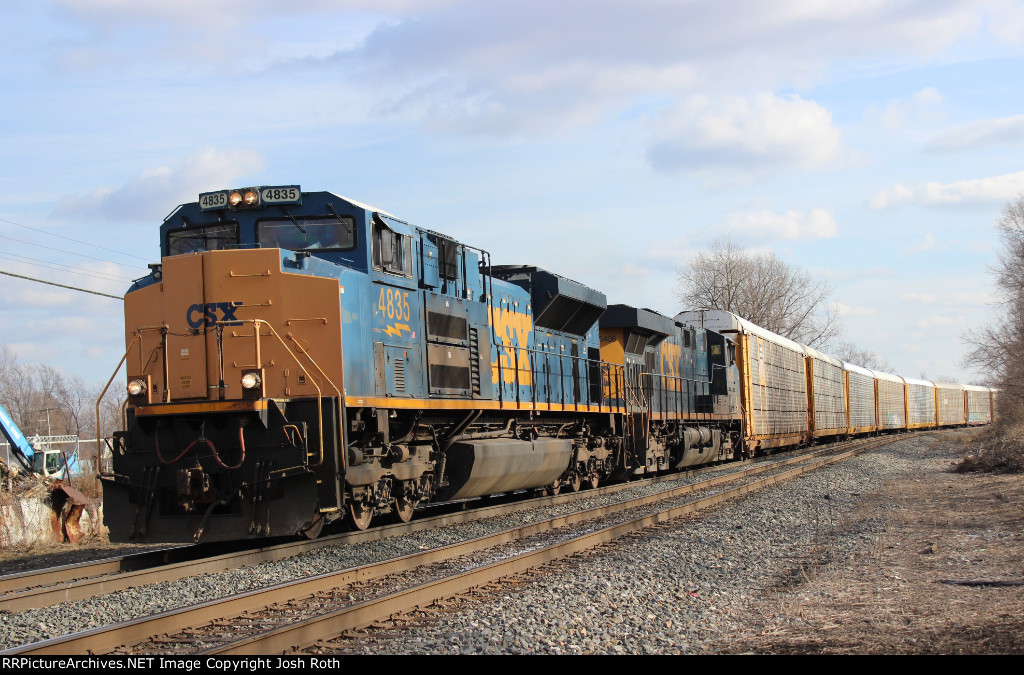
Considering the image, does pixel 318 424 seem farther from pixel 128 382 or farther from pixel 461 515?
pixel 461 515

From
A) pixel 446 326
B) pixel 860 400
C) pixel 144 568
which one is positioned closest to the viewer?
pixel 144 568

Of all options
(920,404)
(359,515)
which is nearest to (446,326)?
(359,515)

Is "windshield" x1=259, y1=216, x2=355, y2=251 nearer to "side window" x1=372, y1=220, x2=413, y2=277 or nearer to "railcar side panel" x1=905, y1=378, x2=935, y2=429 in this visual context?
"side window" x1=372, y1=220, x2=413, y2=277

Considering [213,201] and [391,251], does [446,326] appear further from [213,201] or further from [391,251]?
[213,201]

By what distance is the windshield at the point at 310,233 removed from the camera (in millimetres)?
10242

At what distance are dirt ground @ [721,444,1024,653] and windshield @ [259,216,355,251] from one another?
5.73 metres

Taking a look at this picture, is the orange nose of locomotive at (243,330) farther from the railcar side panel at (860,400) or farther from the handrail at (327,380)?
the railcar side panel at (860,400)

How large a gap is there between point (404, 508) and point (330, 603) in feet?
14.9

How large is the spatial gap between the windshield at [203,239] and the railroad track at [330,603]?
13.3ft

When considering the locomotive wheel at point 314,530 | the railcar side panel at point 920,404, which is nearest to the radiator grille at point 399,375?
the locomotive wheel at point 314,530

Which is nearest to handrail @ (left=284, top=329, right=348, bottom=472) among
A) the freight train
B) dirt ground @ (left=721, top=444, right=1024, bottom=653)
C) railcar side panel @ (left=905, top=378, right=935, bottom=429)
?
the freight train

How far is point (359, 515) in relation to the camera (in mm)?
10664

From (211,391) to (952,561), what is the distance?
7.23 metres
